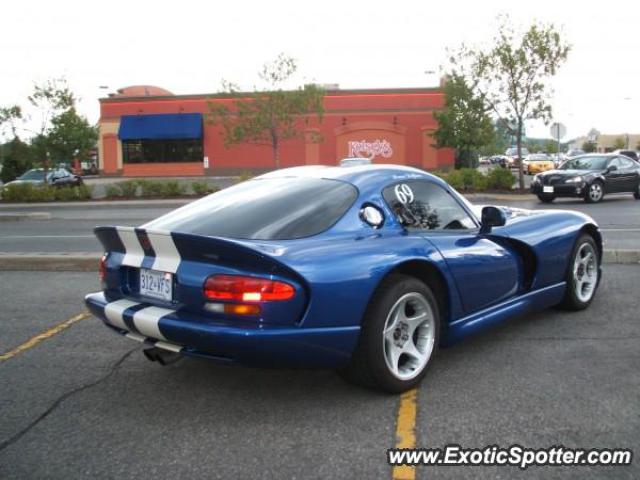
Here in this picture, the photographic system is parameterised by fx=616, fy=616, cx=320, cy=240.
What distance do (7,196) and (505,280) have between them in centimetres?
2395

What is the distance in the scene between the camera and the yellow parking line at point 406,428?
2.66m

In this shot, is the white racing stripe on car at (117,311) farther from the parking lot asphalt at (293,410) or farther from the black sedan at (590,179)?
the black sedan at (590,179)

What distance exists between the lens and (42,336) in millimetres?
4836

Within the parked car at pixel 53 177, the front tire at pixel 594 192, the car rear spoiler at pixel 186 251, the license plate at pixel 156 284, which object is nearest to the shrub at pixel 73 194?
the parked car at pixel 53 177

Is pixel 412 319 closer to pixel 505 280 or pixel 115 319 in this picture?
pixel 505 280

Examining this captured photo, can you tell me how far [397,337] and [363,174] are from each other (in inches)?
41.6

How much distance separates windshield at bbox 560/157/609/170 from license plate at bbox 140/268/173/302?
56.6 ft

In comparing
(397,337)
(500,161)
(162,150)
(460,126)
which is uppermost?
(460,126)

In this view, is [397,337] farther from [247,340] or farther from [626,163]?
[626,163]

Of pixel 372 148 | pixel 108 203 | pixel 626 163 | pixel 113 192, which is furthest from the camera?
pixel 372 148

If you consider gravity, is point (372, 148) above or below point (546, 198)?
above

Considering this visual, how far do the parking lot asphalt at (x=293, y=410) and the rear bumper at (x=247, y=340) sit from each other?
0.35 m

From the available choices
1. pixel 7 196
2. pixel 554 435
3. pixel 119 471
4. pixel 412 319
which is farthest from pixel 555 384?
pixel 7 196

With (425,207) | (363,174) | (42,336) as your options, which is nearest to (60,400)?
(42,336)
